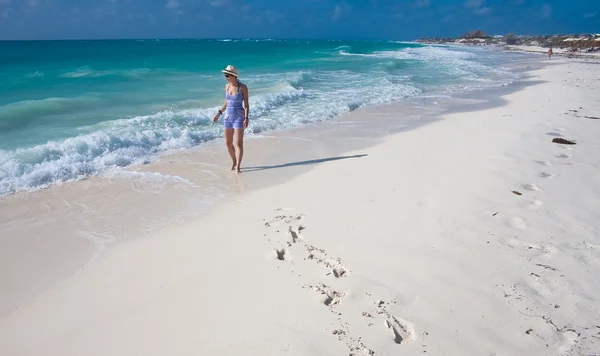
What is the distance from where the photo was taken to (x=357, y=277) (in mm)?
3148

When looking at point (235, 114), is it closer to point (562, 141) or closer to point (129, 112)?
point (562, 141)

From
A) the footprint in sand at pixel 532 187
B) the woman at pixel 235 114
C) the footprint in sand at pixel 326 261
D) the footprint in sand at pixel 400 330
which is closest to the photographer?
the footprint in sand at pixel 400 330

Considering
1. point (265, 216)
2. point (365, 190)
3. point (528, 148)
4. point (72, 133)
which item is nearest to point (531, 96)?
point (528, 148)

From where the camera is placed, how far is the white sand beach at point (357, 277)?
2.55 m

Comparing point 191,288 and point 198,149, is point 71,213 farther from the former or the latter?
point 198,149

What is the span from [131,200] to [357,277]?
3283 millimetres

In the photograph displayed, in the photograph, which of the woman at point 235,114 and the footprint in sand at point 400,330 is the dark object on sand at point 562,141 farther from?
the footprint in sand at point 400,330

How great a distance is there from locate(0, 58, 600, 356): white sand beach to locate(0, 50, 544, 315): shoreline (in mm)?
260

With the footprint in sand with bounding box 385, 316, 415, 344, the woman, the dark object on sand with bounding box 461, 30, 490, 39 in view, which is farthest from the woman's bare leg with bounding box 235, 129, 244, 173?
the dark object on sand with bounding box 461, 30, 490, 39

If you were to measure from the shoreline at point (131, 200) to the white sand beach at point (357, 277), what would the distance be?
0.85ft

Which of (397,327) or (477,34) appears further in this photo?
(477,34)

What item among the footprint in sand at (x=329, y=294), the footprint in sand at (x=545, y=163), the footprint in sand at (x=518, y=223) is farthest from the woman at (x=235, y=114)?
the footprint in sand at (x=545, y=163)

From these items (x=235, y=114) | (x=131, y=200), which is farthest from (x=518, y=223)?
(x=131, y=200)

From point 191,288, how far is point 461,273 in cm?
210
